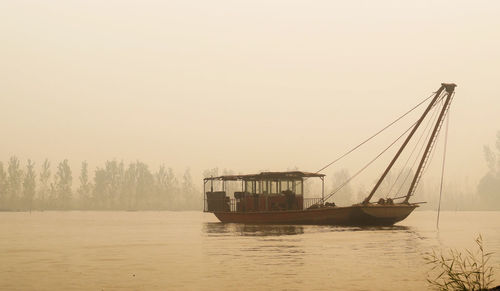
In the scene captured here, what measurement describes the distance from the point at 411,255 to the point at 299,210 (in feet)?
68.4

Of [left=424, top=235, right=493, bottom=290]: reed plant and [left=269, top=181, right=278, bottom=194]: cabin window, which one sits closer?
[left=424, top=235, right=493, bottom=290]: reed plant

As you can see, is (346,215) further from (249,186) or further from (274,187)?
(249,186)

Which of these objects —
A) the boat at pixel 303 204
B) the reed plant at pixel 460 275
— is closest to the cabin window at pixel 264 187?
the boat at pixel 303 204

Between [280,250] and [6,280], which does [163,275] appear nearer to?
[6,280]

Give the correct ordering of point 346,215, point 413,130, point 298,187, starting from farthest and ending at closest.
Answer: point 298,187 < point 413,130 < point 346,215

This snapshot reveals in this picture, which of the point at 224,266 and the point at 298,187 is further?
the point at 298,187

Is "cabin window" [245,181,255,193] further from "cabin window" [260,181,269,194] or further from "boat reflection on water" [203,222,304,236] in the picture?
"boat reflection on water" [203,222,304,236]

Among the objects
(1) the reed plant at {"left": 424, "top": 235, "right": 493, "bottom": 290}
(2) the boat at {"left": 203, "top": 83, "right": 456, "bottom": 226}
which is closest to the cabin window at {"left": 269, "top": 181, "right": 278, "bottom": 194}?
(2) the boat at {"left": 203, "top": 83, "right": 456, "bottom": 226}

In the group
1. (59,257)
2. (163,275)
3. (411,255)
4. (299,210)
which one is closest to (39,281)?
(163,275)

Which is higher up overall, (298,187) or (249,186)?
(249,186)

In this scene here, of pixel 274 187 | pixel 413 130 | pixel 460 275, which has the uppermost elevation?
pixel 413 130

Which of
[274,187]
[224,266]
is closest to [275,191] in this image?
[274,187]

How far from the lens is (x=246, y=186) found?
51656 mm

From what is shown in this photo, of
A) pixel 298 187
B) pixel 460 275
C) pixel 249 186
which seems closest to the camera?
pixel 460 275
